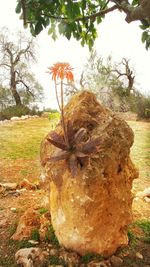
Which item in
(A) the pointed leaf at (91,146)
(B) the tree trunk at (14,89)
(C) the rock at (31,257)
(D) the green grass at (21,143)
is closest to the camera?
(A) the pointed leaf at (91,146)

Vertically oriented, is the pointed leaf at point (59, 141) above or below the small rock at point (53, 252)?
above

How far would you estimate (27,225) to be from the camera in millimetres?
3805

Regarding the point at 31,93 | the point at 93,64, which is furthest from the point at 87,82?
the point at 31,93

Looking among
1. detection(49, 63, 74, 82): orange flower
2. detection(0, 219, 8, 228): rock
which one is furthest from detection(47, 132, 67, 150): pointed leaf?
detection(0, 219, 8, 228): rock

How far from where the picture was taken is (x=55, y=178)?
3336 millimetres

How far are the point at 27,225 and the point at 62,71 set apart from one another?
6.53 feet

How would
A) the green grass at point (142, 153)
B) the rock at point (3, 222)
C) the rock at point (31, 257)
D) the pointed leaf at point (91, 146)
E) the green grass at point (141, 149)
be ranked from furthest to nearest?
1. the green grass at point (141, 149)
2. the green grass at point (142, 153)
3. the rock at point (3, 222)
4. the rock at point (31, 257)
5. the pointed leaf at point (91, 146)

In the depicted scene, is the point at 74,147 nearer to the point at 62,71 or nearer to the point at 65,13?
the point at 62,71

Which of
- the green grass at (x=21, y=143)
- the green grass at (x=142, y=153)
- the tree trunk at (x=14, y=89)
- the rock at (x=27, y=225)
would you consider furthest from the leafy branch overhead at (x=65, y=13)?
the tree trunk at (x=14, y=89)

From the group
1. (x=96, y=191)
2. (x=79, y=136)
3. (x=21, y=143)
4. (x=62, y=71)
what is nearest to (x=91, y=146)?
(x=79, y=136)

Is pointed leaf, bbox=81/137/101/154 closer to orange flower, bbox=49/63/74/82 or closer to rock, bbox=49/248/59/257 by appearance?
orange flower, bbox=49/63/74/82

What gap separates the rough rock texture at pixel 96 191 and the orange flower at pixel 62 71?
29.6 inches

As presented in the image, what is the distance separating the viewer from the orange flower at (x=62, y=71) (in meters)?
2.66

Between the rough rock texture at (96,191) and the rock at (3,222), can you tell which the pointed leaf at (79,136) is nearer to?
the rough rock texture at (96,191)
